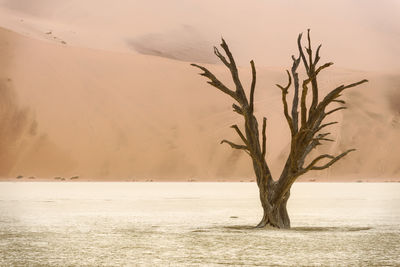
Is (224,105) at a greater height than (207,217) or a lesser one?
greater

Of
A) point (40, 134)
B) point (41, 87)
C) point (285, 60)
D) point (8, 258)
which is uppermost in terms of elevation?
point (285, 60)

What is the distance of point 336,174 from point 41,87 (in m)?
27.3

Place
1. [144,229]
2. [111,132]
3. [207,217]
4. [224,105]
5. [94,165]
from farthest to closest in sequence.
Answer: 1. [224,105]
2. [111,132]
3. [94,165]
4. [207,217]
5. [144,229]

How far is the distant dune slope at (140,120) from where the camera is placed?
64562mm

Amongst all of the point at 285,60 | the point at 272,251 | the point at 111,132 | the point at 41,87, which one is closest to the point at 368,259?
the point at 272,251

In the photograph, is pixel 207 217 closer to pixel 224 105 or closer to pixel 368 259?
pixel 368 259

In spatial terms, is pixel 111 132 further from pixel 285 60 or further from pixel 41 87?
pixel 285 60

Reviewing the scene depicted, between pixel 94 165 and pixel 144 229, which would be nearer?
pixel 144 229

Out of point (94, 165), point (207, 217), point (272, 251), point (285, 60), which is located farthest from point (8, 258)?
point (285, 60)

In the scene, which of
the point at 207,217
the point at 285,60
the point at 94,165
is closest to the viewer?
the point at 207,217

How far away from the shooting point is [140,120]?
70.6 metres

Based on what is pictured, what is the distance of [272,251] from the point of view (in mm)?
11766

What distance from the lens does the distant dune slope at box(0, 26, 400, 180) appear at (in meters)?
64.6

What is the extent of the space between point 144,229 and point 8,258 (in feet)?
17.0
